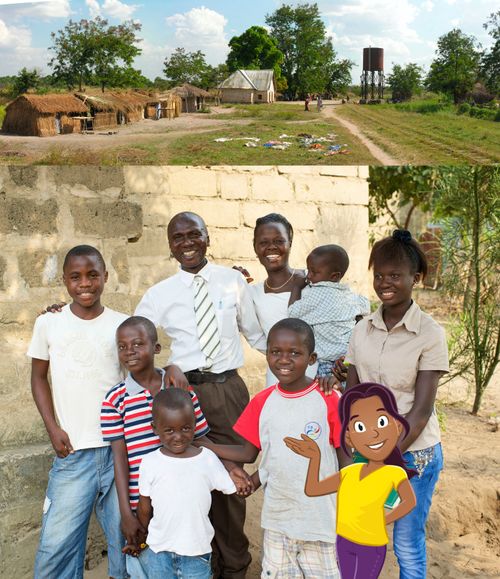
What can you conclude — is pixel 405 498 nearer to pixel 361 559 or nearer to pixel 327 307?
pixel 361 559

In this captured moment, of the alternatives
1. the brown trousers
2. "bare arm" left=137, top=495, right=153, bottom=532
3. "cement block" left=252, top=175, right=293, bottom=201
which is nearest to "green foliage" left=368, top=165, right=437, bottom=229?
"cement block" left=252, top=175, right=293, bottom=201

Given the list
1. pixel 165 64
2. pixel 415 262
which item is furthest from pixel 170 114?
pixel 415 262

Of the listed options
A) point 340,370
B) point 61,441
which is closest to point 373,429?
point 340,370

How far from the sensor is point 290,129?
2.61 metres

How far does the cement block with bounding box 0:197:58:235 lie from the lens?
3.13m

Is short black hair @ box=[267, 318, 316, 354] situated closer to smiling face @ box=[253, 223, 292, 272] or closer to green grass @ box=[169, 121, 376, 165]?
smiling face @ box=[253, 223, 292, 272]

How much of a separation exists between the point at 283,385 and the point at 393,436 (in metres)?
0.43

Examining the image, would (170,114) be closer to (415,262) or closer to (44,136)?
(44,136)

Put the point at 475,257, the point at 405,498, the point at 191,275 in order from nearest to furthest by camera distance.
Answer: the point at 405,498
the point at 191,275
the point at 475,257

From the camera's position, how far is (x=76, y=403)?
104 inches

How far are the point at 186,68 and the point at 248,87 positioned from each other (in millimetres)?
249

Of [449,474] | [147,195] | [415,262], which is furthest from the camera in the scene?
[449,474]

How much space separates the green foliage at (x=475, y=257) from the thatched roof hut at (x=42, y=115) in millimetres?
3157

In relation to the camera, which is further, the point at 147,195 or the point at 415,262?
the point at 147,195
